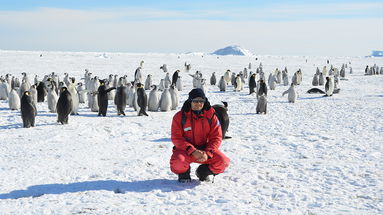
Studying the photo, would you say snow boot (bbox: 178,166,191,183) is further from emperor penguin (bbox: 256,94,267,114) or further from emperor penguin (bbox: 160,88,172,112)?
emperor penguin (bbox: 160,88,172,112)

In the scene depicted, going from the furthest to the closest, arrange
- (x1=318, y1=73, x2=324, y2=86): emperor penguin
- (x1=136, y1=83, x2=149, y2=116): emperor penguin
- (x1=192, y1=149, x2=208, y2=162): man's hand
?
(x1=318, y1=73, x2=324, y2=86): emperor penguin < (x1=136, y1=83, x2=149, y2=116): emperor penguin < (x1=192, y1=149, x2=208, y2=162): man's hand

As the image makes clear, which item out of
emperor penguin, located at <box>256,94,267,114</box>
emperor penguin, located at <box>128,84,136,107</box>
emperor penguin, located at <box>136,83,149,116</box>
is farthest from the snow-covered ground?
emperor penguin, located at <box>128,84,136,107</box>

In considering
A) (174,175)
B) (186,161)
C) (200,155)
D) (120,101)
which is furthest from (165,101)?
(200,155)

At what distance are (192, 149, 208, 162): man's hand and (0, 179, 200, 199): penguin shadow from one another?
1.33ft

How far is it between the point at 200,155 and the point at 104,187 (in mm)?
1250

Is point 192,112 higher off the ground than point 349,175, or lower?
higher

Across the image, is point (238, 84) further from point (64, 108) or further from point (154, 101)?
point (64, 108)

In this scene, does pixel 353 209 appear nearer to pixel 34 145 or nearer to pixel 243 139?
pixel 243 139

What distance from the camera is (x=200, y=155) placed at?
176 inches

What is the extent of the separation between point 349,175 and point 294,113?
315 inches

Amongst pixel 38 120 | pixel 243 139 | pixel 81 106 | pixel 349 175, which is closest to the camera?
pixel 349 175

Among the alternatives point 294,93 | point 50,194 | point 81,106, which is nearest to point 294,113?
point 294,93

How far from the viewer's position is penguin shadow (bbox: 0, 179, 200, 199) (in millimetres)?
4531

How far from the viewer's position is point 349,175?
5316mm
